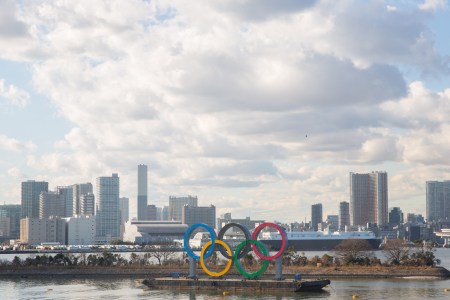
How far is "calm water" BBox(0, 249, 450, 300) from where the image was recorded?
8325cm

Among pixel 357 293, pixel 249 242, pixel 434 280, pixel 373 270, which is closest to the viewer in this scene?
pixel 357 293

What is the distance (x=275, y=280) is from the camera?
88875 millimetres

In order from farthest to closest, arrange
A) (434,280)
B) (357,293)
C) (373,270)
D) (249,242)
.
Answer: (373,270)
(434,280)
(249,242)
(357,293)

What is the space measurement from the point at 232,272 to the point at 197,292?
21.2 m

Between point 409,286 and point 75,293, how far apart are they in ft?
117

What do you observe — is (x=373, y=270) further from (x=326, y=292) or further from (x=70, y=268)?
(x=70, y=268)

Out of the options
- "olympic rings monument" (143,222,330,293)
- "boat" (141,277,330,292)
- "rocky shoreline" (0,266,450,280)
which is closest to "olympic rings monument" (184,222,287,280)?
"olympic rings monument" (143,222,330,293)

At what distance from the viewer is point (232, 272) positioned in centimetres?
10944

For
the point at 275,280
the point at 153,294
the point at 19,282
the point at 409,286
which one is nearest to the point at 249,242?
the point at 275,280

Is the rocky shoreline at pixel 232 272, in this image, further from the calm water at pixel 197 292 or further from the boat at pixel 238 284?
the boat at pixel 238 284

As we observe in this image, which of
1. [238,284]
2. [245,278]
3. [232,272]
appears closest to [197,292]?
[238,284]

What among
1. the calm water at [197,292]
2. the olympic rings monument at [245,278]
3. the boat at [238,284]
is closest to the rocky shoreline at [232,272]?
the calm water at [197,292]

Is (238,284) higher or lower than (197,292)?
higher

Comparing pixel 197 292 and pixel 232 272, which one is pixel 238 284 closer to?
pixel 197 292
